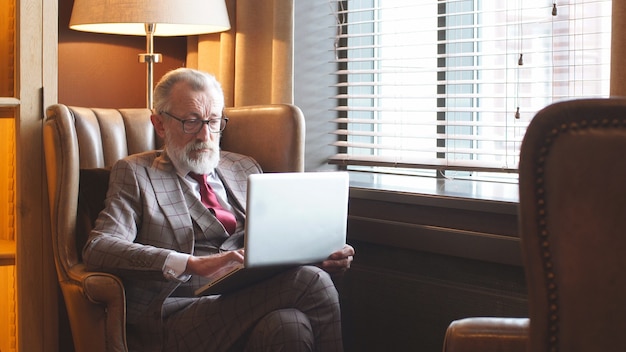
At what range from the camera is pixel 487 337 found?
60.9 inches

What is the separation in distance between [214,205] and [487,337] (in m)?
1.23

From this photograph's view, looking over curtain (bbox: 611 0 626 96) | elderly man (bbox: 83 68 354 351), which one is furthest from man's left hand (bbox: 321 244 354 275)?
curtain (bbox: 611 0 626 96)

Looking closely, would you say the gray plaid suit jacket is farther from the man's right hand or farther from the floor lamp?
the floor lamp

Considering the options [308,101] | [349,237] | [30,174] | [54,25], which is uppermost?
[54,25]

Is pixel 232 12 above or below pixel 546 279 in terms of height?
above

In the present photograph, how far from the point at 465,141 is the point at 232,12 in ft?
3.29

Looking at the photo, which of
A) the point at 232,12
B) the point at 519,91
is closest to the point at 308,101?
the point at 232,12

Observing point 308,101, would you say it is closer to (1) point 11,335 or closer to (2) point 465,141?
(2) point 465,141

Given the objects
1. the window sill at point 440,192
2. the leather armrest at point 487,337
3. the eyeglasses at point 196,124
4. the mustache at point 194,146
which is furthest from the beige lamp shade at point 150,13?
the leather armrest at point 487,337

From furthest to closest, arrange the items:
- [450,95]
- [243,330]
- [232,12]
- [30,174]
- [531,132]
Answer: [232,12] < [450,95] < [30,174] < [243,330] < [531,132]

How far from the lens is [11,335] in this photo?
8.70 ft

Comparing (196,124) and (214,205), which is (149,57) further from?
(214,205)

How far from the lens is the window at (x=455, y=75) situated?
253cm

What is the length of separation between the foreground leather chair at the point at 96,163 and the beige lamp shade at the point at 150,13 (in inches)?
12.1
